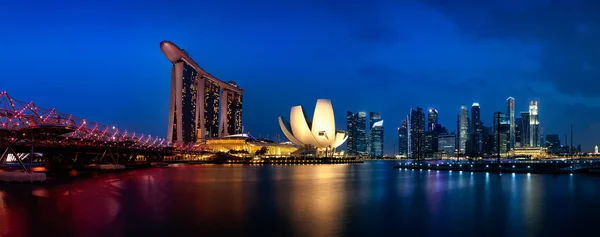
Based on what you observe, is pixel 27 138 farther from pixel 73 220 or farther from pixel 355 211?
pixel 355 211

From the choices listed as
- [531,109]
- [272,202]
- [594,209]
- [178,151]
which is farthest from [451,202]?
[531,109]

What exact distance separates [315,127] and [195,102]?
46514 millimetres

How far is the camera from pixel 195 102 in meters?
118

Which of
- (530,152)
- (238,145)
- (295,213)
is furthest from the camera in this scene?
(530,152)

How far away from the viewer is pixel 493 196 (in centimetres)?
1753

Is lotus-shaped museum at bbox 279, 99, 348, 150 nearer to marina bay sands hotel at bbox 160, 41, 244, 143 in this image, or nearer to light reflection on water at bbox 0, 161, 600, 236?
marina bay sands hotel at bbox 160, 41, 244, 143

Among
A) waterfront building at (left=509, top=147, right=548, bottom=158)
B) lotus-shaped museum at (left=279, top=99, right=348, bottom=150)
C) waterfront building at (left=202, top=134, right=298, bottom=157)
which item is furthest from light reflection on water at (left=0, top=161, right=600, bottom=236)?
waterfront building at (left=509, top=147, right=548, bottom=158)

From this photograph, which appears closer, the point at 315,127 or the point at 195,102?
the point at 315,127

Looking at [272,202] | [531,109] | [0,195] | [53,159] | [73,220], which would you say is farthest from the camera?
[531,109]

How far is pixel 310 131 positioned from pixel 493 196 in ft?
212

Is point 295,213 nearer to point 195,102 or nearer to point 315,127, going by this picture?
point 315,127

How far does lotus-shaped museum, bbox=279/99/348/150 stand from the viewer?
261ft

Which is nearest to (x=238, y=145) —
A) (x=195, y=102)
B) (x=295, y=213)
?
(x=195, y=102)

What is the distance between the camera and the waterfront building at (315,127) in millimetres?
79625
